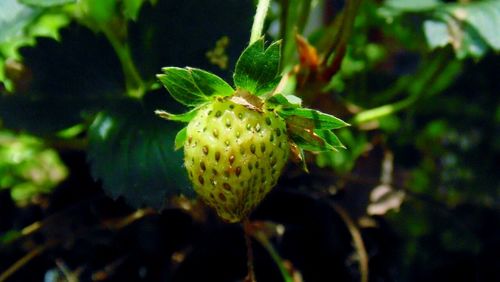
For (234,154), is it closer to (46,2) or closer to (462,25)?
(46,2)

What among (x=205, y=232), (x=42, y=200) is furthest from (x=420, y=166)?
(x=42, y=200)

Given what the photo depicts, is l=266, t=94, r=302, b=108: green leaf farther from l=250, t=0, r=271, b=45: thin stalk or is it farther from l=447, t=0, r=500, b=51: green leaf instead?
l=447, t=0, r=500, b=51: green leaf

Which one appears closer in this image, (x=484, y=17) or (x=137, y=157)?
(x=137, y=157)

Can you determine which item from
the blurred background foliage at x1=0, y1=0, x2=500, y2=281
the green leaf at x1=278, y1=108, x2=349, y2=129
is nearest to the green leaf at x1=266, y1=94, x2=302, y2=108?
the green leaf at x1=278, y1=108, x2=349, y2=129

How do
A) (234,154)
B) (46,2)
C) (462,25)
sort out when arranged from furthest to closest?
(462,25) < (46,2) < (234,154)

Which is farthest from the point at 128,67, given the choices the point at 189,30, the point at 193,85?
the point at 193,85

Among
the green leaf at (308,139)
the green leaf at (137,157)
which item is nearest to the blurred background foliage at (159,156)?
the green leaf at (137,157)

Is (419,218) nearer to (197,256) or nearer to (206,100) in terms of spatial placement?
(197,256)
